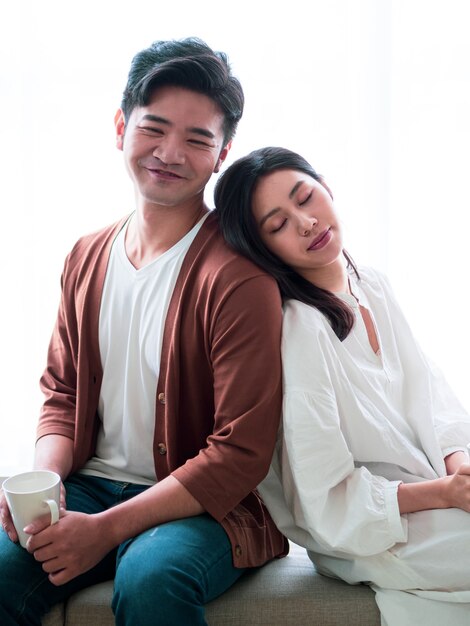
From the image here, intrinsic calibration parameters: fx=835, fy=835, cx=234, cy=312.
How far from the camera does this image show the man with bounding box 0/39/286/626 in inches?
61.0

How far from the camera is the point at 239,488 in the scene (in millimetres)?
1629

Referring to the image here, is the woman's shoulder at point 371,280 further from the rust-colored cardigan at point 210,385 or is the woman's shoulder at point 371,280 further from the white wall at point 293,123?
the white wall at point 293,123

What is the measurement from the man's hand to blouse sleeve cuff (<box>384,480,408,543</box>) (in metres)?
0.55

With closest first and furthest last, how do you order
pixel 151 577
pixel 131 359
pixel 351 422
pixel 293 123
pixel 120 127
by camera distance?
pixel 151 577, pixel 351 422, pixel 131 359, pixel 120 127, pixel 293 123

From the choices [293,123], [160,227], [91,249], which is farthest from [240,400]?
[293,123]

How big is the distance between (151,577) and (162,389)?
0.41 meters

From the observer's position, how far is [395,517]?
1.61 meters

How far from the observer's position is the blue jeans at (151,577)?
1.46 m

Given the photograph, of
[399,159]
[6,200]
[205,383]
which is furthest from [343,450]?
[6,200]

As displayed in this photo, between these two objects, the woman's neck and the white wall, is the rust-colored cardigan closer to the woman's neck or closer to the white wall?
the woman's neck

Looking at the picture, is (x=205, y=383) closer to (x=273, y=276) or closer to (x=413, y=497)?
(x=273, y=276)

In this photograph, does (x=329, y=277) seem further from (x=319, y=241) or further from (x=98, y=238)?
(x=98, y=238)

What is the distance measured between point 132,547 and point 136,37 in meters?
1.66

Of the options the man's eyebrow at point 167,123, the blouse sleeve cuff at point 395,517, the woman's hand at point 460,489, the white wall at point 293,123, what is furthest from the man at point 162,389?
the white wall at point 293,123
